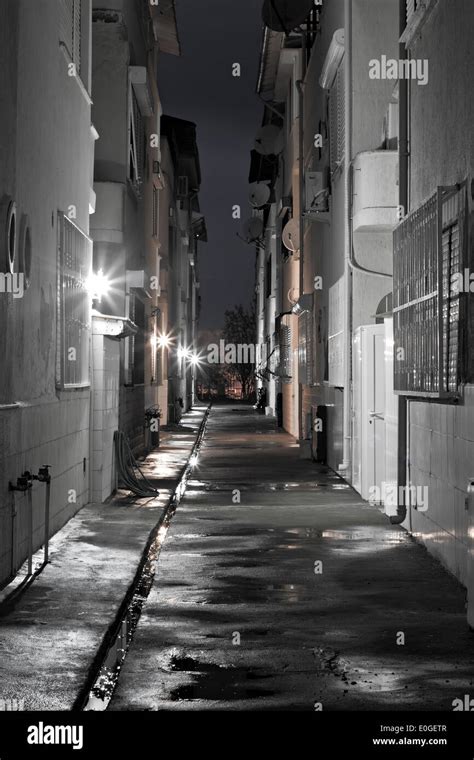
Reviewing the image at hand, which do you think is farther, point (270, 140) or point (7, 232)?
point (270, 140)

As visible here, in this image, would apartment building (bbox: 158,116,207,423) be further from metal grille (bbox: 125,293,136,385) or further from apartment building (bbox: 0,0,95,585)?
apartment building (bbox: 0,0,95,585)

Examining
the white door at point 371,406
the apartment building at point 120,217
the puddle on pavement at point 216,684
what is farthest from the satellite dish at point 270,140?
the puddle on pavement at point 216,684

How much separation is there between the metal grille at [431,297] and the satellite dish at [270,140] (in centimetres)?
2551

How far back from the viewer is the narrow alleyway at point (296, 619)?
6.13 meters

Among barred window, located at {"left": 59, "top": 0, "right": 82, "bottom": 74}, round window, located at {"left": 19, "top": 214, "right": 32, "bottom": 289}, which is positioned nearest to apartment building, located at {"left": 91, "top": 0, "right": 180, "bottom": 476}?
barred window, located at {"left": 59, "top": 0, "right": 82, "bottom": 74}

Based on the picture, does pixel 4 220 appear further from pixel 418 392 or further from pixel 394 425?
pixel 394 425

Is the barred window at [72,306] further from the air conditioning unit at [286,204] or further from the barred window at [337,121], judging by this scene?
the air conditioning unit at [286,204]

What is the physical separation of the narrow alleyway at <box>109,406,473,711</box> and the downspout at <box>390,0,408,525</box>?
48 cm

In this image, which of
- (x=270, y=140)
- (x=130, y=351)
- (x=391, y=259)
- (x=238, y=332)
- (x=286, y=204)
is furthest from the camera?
(x=238, y=332)

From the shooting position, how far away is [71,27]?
14039 mm

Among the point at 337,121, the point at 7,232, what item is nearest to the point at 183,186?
the point at 337,121

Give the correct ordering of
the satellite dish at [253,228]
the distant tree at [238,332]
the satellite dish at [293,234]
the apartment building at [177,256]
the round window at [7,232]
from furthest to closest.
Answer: the distant tree at [238,332] → the satellite dish at [253,228] → the apartment building at [177,256] → the satellite dish at [293,234] → the round window at [7,232]

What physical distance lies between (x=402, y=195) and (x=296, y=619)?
6185mm

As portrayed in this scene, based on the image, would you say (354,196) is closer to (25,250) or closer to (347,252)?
(347,252)
